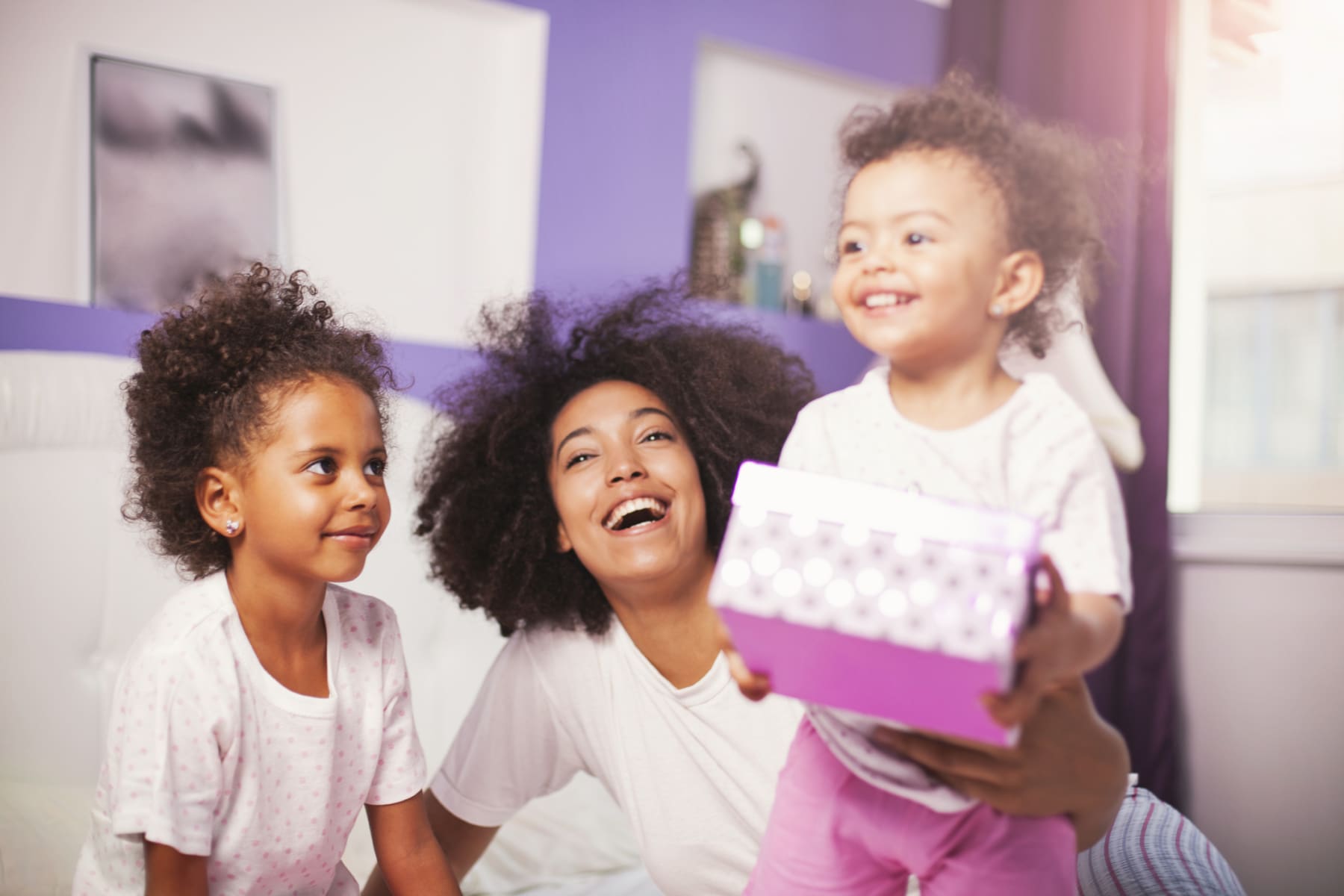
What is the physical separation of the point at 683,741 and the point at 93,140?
113 cm

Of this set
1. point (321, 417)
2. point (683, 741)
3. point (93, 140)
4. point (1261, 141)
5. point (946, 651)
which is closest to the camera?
point (946, 651)

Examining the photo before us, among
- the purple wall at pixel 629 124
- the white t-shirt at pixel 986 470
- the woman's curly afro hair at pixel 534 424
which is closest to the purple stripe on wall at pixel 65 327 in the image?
the purple wall at pixel 629 124

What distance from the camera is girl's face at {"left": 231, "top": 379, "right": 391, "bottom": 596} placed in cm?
93

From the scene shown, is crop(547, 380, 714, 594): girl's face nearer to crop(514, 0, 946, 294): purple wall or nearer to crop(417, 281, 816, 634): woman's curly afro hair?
crop(417, 281, 816, 634): woman's curly afro hair

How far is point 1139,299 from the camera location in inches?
64.3

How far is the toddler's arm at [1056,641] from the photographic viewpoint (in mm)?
611

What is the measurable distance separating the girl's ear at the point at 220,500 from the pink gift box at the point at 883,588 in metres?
0.53

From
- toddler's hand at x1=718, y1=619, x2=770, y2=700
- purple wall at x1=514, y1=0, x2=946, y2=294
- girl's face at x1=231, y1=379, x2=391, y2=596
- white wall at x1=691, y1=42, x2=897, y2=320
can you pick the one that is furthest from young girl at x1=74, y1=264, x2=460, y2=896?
white wall at x1=691, y1=42, x2=897, y2=320

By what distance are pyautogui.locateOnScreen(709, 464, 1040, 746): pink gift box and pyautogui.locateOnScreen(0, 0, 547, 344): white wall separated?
1.25 m

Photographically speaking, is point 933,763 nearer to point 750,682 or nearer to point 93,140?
A: point 750,682

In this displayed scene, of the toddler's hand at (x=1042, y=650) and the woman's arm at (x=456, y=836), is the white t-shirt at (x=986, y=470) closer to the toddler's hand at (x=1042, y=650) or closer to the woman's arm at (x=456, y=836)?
the toddler's hand at (x=1042, y=650)

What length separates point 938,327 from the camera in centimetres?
71

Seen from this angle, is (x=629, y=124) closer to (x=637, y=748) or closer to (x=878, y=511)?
(x=637, y=748)

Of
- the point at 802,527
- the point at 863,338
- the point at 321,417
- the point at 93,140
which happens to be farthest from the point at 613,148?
the point at 802,527
